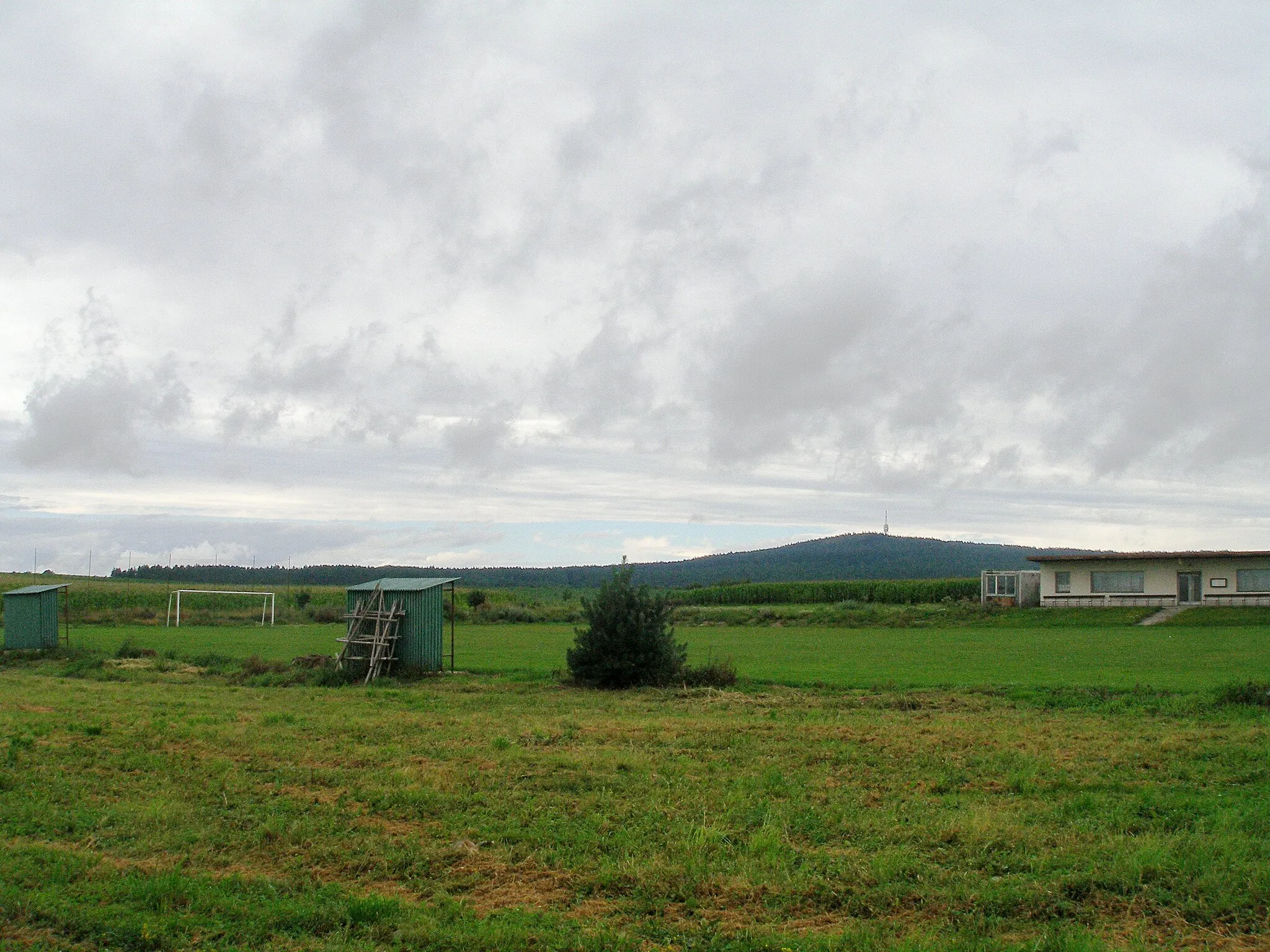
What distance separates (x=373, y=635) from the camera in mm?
27844

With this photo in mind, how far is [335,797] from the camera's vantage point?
1114cm

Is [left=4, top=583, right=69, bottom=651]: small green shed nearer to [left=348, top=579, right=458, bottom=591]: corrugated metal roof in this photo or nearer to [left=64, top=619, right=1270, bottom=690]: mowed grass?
[left=64, top=619, right=1270, bottom=690]: mowed grass

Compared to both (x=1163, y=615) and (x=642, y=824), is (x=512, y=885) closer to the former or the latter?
(x=642, y=824)

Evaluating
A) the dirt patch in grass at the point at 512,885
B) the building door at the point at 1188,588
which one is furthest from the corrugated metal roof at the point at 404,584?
the building door at the point at 1188,588

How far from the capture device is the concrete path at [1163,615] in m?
54.3

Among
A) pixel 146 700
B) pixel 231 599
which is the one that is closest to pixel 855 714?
pixel 146 700

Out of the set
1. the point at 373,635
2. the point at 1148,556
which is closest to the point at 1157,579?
the point at 1148,556

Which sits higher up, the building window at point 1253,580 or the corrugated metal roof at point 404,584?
the corrugated metal roof at point 404,584

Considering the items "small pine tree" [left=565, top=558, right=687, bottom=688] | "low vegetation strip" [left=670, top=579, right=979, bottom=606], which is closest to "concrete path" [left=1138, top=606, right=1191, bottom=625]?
"low vegetation strip" [left=670, top=579, right=979, bottom=606]

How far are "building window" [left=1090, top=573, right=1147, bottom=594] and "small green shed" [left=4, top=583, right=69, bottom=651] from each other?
54545mm

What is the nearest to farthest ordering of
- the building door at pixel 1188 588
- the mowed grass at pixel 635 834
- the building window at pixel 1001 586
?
the mowed grass at pixel 635 834, the building door at pixel 1188 588, the building window at pixel 1001 586

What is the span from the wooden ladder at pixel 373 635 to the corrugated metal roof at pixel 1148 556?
4646 centimetres

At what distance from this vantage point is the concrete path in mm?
54281

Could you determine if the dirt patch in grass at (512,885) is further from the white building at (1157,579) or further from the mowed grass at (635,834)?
the white building at (1157,579)
